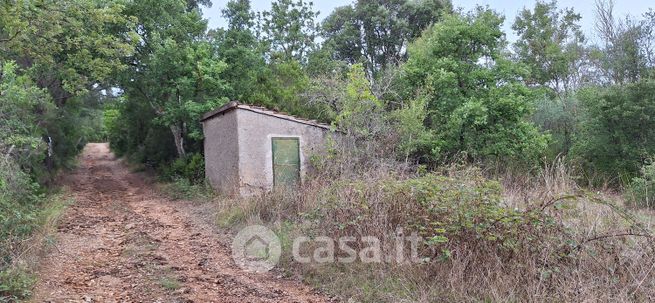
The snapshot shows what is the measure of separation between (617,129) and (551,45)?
8.39m

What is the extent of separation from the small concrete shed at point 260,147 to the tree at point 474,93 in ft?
11.9

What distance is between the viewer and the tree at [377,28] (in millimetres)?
24344

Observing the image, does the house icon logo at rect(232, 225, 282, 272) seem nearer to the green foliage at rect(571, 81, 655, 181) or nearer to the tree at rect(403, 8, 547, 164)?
the tree at rect(403, 8, 547, 164)

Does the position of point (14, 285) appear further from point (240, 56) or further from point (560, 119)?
point (560, 119)

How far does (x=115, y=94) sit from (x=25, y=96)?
8355mm

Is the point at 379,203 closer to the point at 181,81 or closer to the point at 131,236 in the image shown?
the point at 131,236

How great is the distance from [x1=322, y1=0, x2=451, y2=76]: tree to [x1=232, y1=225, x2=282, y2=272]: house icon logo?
60.5 ft

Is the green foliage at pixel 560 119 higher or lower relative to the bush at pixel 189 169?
higher

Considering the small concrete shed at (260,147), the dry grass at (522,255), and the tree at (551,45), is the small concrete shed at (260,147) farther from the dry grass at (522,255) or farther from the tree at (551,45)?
the tree at (551,45)

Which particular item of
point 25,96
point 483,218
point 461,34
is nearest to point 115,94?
point 25,96

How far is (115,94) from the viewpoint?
54.6 feet

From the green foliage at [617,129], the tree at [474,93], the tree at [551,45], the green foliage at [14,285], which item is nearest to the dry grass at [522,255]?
the green foliage at [14,285]

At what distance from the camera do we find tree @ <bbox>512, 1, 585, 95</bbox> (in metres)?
22.5

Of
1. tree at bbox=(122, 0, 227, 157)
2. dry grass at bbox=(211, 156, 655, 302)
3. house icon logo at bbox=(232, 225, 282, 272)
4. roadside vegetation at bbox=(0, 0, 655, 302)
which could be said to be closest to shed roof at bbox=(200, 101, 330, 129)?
roadside vegetation at bbox=(0, 0, 655, 302)
